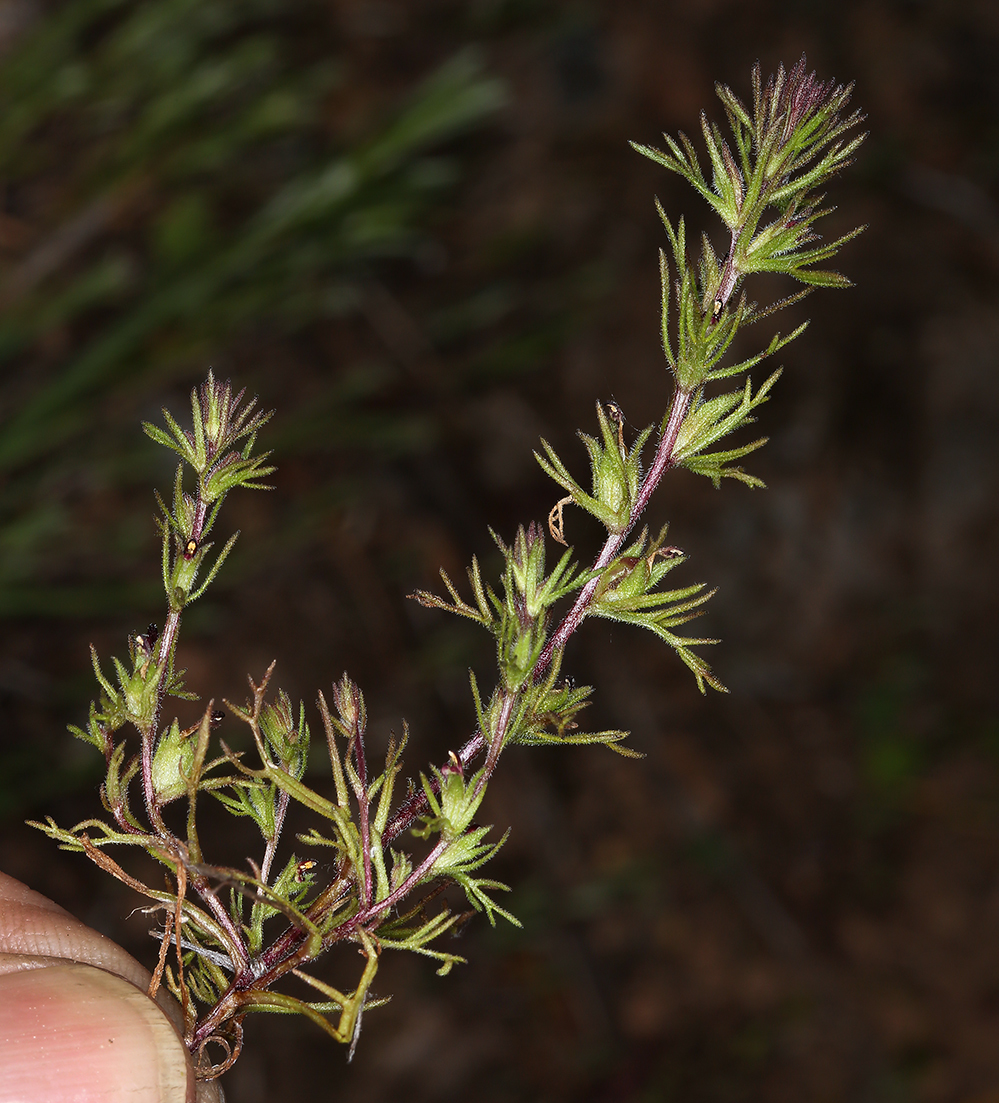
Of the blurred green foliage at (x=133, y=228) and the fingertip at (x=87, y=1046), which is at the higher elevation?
the blurred green foliage at (x=133, y=228)

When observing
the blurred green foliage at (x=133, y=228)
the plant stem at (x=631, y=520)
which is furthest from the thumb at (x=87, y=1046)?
the blurred green foliage at (x=133, y=228)

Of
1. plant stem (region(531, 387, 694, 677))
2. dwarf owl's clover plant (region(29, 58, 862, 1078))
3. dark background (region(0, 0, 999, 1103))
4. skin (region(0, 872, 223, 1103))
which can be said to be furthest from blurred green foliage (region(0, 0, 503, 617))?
plant stem (region(531, 387, 694, 677))

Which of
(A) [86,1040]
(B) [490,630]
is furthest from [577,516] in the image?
(B) [490,630]

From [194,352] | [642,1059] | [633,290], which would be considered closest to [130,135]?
[194,352]

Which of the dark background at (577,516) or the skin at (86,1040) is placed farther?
the dark background at (577,516)

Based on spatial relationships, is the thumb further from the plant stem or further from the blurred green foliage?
the blurred green foliage

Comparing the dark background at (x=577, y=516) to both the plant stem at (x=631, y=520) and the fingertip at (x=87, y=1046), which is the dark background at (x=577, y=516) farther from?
the plant stem at (x=631, y=520)

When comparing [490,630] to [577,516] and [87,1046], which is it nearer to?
[87,1046]

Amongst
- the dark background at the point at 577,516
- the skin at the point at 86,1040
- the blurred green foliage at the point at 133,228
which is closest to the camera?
the skin at the point at 86,1040
